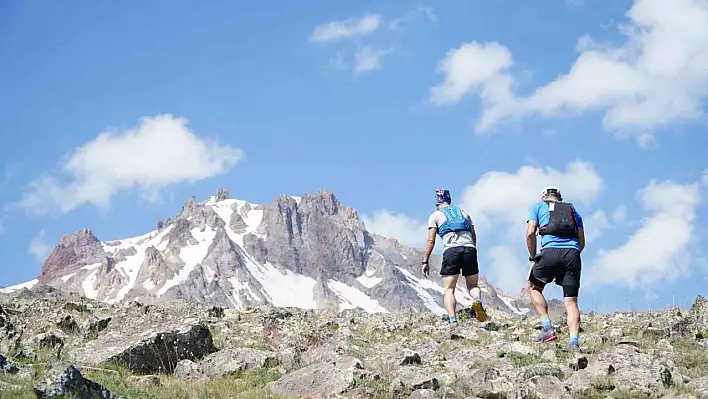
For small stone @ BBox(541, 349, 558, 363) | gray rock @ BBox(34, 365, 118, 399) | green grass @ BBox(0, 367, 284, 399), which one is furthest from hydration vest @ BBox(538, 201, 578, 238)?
gray rock @ BBox(34, 365, 118, 399)

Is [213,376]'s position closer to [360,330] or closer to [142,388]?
[142,388]

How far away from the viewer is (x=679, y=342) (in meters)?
11.0

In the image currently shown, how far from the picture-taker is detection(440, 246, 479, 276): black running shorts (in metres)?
14.0

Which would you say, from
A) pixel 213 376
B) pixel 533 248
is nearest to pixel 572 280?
pixel 533 248

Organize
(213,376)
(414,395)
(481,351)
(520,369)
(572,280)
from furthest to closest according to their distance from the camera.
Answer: (572,280) < (481,351) < (213,376) < (520,369) < (414,395)

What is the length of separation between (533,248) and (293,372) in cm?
441

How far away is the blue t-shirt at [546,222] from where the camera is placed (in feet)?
36.6

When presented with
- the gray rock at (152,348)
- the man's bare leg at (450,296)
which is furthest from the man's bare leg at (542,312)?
the gray rock at (152,348)

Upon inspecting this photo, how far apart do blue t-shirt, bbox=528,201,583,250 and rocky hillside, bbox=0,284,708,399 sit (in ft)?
4.53

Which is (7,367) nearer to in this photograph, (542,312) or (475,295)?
(542,312)

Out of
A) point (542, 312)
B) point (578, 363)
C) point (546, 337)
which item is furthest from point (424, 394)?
point (542, 312)

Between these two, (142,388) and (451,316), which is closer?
(142,388)

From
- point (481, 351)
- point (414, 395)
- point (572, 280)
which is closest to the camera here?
point (414, 395)

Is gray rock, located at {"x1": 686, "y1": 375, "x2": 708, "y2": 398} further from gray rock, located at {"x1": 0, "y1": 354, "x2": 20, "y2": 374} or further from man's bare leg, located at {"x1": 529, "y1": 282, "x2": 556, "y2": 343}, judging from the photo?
gray rock, located at {"x1": 0, "y1": 354, "x2": 20, "y2": 374}
